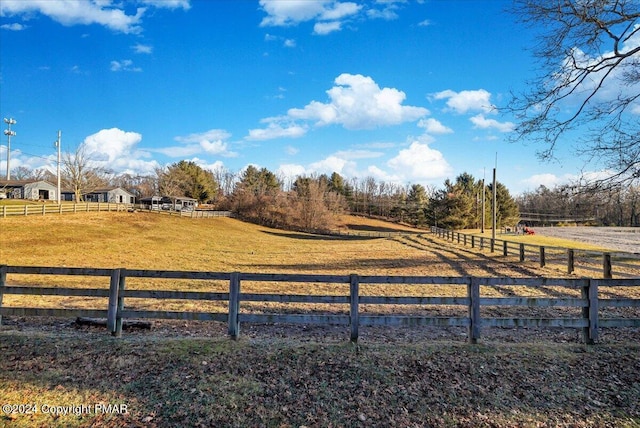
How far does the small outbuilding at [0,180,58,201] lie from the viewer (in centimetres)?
6522

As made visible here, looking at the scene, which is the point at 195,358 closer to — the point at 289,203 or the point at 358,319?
the point at 358,319

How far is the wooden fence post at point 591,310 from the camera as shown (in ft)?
17.8

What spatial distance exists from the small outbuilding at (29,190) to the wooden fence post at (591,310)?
80.4 meters

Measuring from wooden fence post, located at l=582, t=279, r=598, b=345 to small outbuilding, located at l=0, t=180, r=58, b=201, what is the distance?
80379 millimetres

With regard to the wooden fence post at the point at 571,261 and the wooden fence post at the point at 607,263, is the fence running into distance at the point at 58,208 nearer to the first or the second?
the wooden fence post at the point at 571,261

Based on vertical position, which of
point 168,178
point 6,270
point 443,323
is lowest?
point 443,323

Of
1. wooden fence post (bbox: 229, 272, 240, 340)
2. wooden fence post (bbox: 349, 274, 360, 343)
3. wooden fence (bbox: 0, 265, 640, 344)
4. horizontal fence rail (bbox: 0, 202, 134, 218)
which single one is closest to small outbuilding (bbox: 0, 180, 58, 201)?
horizontal fence rail (bbox: 0, 202, 134, 218)

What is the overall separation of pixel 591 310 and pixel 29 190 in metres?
83.3

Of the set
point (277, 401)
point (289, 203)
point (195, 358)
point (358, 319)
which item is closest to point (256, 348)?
point (195, 358)

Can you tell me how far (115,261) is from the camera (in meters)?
19.0

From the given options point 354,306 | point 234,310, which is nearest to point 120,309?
point 234,310

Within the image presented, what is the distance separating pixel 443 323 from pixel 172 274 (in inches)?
167

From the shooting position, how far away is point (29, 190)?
65250 millimetres

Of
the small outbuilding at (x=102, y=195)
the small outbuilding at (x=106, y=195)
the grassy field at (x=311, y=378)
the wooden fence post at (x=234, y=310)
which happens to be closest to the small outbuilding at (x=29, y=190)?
the small outbuilding at (x=102, y=195)
